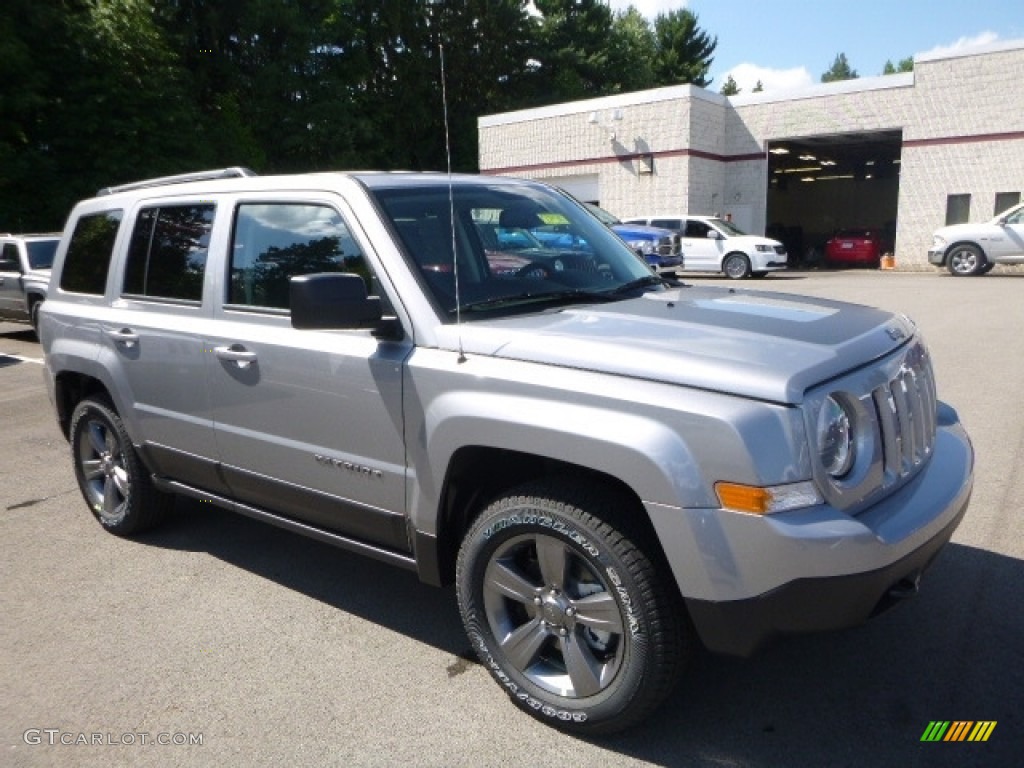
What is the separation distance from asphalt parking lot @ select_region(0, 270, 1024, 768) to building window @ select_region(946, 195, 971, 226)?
23.7 metres

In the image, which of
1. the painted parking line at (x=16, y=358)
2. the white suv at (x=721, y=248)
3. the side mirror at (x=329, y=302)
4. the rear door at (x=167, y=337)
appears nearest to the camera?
the side mirror at (x=329, y=302)

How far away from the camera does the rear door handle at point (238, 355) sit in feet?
11.5

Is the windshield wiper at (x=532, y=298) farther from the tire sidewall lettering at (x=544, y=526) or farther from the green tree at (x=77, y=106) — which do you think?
the green tree at (x=77, y=106)

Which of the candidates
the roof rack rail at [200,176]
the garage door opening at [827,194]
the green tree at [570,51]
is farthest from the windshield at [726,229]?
the green tree at [570,51]

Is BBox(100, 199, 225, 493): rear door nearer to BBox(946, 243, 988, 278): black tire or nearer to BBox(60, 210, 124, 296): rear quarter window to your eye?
BBox(60, 210, 124, 296): rear quarter window

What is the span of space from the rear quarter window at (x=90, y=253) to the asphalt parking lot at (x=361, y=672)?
1.45 meters

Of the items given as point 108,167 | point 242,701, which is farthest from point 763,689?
point 108,167

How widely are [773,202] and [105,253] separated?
3572 cm

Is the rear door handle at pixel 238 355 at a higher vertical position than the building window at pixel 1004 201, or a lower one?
lower

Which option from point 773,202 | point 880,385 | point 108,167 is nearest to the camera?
point 880,385

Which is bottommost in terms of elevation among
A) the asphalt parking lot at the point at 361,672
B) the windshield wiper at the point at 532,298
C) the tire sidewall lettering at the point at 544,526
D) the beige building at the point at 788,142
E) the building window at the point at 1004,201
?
the asphalt parking lot at the point at 361,672

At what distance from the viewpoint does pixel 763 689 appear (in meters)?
3.04

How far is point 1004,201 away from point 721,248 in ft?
30.8

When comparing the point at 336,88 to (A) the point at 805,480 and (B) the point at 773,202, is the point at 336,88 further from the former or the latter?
(A) the point at 805,480
